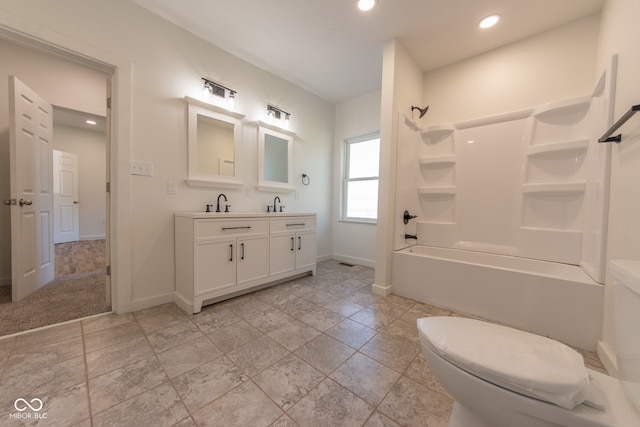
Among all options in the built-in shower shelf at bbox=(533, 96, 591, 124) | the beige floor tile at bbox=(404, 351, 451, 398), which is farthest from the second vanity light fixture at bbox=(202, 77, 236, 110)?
the built-in shower shelf at bbox=(533, 96, 591, 124)

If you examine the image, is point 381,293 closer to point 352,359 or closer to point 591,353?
point 352,359

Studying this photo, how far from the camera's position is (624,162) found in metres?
1.26

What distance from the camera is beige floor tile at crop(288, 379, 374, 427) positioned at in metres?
0.94

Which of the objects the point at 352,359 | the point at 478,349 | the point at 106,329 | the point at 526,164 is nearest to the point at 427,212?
the point at 526,164

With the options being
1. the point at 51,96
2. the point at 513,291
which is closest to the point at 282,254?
the point at 513,291

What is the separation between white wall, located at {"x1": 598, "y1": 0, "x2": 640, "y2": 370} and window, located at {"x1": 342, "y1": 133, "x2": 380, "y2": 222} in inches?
84.5

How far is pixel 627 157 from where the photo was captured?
1227mm

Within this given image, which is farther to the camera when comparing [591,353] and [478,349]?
[591,353]

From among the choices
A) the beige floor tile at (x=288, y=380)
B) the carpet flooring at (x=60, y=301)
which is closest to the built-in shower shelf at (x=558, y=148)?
the beige floor tile at (x=288, y=380)

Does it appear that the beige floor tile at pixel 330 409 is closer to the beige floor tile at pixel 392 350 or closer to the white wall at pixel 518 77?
the beige floor tile at pixel 392 350

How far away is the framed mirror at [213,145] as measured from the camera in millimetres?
2135

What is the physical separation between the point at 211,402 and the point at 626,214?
90.9 inches

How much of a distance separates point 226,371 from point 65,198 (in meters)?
5.76

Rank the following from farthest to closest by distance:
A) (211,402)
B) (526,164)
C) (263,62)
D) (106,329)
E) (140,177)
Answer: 1. (263,62)
2. (526,164)
3. (140,177)
4. (106,329)
5. (211,402)
